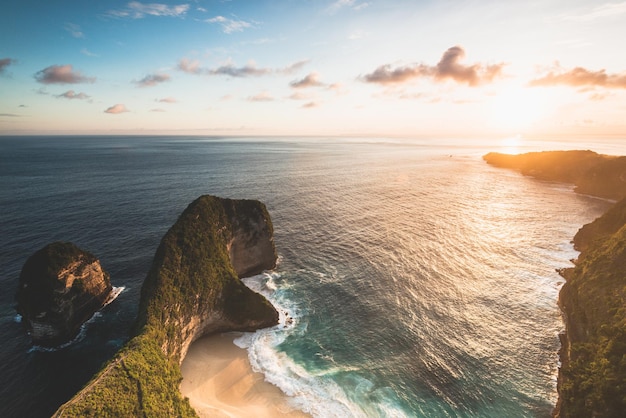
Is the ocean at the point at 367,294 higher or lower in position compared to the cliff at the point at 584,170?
lower

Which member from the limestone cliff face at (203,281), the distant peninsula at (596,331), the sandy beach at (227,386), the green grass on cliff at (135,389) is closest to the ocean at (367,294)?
the sandy beach at (227,386)

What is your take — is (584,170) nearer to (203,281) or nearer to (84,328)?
(203,281)

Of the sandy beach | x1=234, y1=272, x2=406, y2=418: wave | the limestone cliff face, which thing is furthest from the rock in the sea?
x1=234, y1=272, x2=406, y2=418: wave

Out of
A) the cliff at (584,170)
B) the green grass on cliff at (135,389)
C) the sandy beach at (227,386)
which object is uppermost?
the cliff at (584,170)

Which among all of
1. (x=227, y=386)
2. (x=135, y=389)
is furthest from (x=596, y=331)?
(x=135, y=389)

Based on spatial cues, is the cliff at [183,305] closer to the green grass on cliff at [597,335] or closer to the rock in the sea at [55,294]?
the rock in the sea at [55,294]

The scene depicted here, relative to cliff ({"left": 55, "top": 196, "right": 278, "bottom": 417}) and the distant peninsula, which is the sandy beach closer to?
cliff ({"left": 55, "top": 196, "right": 278, "bottom": 417})
